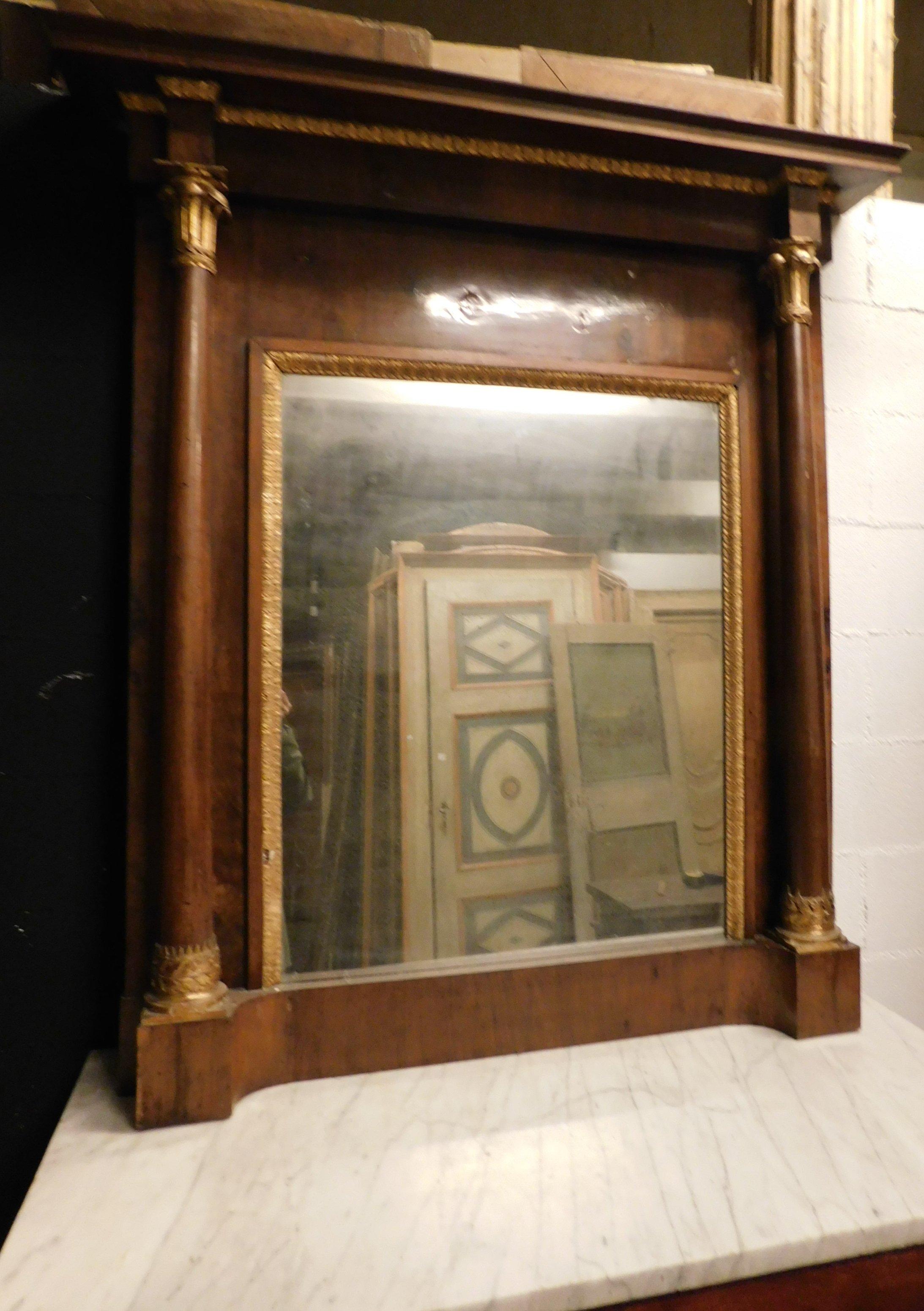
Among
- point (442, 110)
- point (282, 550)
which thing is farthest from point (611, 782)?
point (442, 110)

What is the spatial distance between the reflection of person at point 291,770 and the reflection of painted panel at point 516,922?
0.90ft

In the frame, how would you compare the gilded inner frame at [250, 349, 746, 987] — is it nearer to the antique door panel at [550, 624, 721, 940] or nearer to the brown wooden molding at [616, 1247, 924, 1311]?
the antique door panel at [550, 624, 721, 940]

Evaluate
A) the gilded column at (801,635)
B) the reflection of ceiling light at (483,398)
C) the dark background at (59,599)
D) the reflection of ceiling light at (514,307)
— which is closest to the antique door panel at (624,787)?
the gilded column at (801,635)

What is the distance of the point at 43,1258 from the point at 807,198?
1556mm

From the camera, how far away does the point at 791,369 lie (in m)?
1.08

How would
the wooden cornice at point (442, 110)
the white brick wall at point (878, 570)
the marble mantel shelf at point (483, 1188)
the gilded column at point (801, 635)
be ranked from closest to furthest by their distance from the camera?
the marble mantel shelf at point (483, 1188) < the wooden cornice at point (442, 110) < the gilded column at point (801, 635) < the white brick wall at point (878, 570)

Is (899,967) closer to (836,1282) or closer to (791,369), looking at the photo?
(836,1282)

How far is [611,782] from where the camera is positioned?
108 centimetres

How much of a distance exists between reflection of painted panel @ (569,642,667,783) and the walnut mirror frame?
13 millimetres

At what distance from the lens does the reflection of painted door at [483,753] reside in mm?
1018

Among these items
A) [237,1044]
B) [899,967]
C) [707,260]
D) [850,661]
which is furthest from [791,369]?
[237,1044]

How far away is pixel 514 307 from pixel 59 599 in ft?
2.48

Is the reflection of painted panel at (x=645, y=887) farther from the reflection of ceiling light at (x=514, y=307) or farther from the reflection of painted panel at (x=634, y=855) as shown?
the reflection of ceiling light at (x=514, y=307)

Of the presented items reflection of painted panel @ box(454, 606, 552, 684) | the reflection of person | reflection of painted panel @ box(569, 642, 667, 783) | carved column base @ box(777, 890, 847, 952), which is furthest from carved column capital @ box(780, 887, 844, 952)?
the reflection of person
